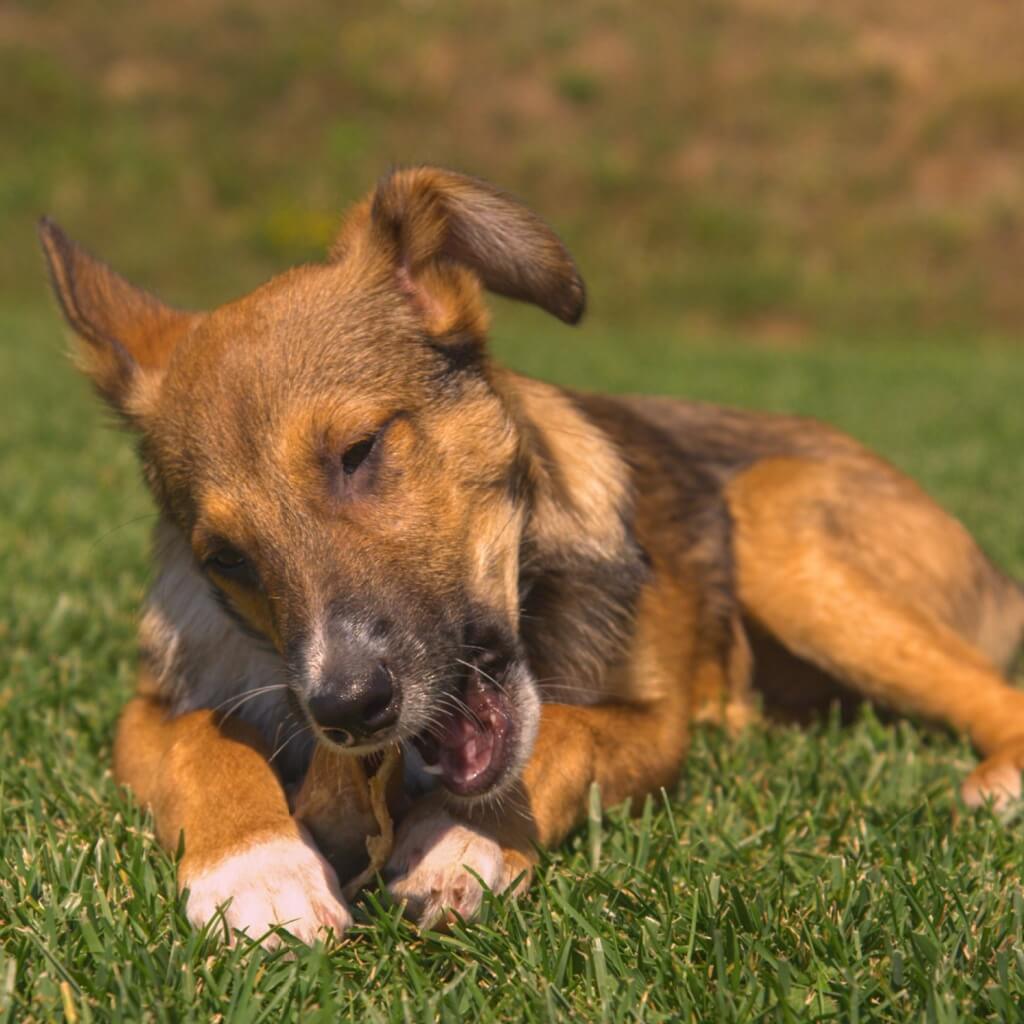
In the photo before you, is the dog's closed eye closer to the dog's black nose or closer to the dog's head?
the dog's head

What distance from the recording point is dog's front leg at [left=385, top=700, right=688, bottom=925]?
2.67 metres

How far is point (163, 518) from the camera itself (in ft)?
11.7

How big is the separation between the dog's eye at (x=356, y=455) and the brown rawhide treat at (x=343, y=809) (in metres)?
0.66

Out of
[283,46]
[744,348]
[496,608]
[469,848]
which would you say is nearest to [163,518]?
[496,608]

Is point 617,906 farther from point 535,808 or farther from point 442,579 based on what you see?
point 442,579

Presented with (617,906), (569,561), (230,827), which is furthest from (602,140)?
(617,906)

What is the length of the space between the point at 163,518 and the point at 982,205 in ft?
86.4

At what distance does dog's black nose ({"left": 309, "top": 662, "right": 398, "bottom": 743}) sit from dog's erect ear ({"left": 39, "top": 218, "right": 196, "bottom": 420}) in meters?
1.35

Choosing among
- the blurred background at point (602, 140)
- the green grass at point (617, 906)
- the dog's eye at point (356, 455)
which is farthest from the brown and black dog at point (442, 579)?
the blurred background at point (602, 140)

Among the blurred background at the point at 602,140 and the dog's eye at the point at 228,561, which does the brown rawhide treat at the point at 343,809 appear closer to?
the dog's eye at the point at 228,561

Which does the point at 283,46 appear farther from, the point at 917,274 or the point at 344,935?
the point at 344,935

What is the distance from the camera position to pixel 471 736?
3.03m

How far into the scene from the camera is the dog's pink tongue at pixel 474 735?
299 centimetres

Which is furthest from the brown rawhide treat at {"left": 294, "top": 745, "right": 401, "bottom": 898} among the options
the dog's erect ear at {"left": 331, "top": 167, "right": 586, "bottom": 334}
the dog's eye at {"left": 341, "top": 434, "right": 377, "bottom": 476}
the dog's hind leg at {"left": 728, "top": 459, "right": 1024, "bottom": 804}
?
the dog's hind leg at {"left": 728, "top": 459, "right": 1024, "bottom": 804}
